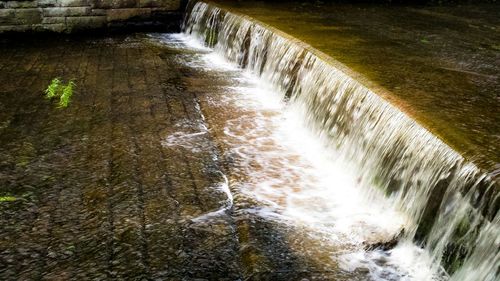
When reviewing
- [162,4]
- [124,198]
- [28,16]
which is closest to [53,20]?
[28,16]

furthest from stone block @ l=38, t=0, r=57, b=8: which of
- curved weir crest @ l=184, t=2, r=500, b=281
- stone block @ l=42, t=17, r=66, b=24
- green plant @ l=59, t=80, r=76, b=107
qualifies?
curved weir crest @ l=184, t=2, r=500, b=281

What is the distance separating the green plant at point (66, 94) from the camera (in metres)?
5.58

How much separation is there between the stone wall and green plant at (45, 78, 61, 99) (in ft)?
12.7

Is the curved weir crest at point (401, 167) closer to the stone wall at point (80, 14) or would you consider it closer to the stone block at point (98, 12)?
the stone wall at point (80, 14)

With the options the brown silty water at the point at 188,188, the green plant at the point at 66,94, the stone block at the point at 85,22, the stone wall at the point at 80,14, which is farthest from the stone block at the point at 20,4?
the green plant at the point at 66,94

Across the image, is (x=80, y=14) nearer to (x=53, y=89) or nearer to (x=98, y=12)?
(x=98, y=12)

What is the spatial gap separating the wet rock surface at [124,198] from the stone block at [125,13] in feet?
13.1

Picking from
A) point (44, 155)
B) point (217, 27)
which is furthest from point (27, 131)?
point (217, 27)

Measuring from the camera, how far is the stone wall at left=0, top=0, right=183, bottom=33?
9312mm

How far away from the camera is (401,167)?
11.4 ft

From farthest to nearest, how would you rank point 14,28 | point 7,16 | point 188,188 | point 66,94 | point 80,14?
point 80,14 < point 14,28 < point 7,16 < point 66,94 < point 188,188

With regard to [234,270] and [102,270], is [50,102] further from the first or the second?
[234,270]

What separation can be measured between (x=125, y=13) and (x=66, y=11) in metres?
1.21

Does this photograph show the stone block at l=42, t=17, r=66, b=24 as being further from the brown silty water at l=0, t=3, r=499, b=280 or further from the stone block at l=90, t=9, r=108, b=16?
the brown silty water at l=0, t=3, r=499, b=280
